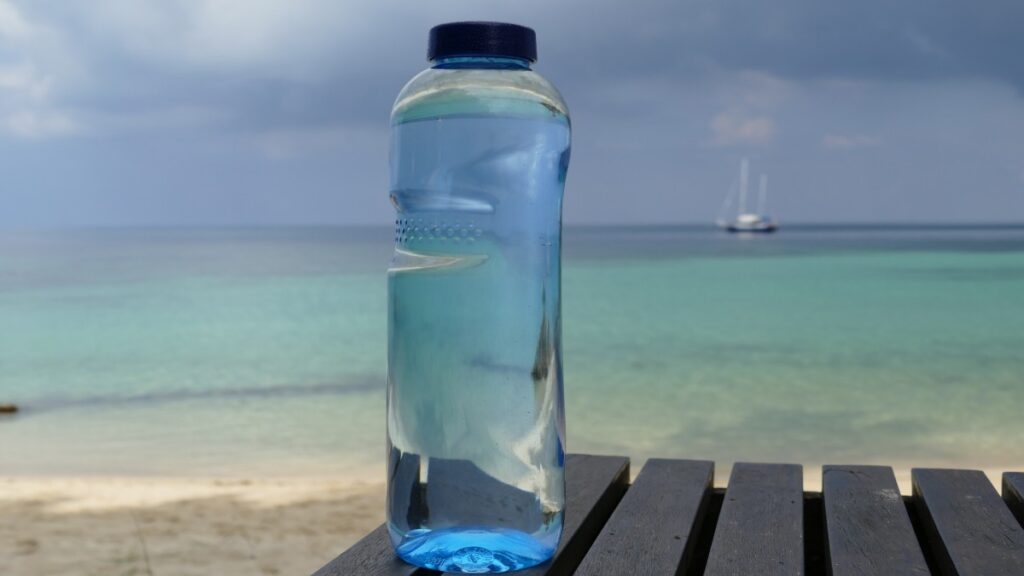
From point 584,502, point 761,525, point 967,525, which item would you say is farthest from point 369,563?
point 967,525

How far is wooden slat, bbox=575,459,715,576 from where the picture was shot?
1.13m

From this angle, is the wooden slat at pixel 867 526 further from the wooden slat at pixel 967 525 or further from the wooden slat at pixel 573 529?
the wooden slat at pixel 573 529

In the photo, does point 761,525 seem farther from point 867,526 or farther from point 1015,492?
point 1015,492

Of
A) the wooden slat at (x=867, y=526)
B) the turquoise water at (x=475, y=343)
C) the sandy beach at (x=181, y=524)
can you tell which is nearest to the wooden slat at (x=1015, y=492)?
the wooden slat at (x=867, y=526)

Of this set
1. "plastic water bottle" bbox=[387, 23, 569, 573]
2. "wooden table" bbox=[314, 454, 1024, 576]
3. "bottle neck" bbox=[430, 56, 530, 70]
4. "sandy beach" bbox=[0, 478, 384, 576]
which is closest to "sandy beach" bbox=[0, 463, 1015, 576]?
"sandy beach" bbox=[0, 478, 384, 576]

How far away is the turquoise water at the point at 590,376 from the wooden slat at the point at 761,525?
17.3 ft

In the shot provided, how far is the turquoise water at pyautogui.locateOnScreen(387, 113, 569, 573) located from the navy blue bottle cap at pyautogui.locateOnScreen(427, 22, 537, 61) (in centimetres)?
7

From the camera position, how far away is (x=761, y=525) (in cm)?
133

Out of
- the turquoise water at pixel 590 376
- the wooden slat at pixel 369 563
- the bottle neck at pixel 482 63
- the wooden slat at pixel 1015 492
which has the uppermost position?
the bottle neck at pixel 482 63

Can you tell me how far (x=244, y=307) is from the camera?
2102cm

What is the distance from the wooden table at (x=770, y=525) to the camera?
1144mm

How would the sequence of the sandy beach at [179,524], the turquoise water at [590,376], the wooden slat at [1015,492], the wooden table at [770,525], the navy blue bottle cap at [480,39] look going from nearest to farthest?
the navy blue bottle cap at [480,39], the wooden table at [770,525], the wooden slat at [1015,492], the sandy beach at [179,524], the turquoise water at [590,376]

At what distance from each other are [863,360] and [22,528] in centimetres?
1030

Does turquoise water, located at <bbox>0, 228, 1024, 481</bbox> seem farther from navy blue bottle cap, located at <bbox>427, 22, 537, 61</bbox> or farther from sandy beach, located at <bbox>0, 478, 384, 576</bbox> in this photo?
navy blue bottle cap, located at <bbox>427, 22, 537, 61</bbox>
